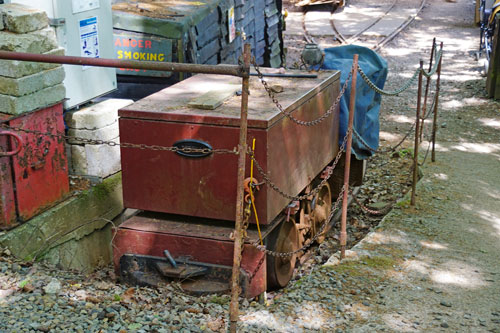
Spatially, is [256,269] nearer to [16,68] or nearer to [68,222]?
[68,222]

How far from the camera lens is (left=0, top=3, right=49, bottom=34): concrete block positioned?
17.4ft

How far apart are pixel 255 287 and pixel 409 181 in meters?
3.77

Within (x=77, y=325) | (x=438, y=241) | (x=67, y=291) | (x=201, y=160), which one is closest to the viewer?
(x=77, y=325)

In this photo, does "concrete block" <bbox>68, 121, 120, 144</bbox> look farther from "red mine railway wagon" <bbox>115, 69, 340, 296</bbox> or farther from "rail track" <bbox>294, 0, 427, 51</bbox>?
"rail track" <bbox>294, 0, 427, 51</bbox>

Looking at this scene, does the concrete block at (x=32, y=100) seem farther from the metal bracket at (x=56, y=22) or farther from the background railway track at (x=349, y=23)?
the background railway track at (x=349, y=23)

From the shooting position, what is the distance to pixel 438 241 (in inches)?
242

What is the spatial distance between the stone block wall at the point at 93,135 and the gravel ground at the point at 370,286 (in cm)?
98

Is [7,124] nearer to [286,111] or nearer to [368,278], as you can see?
[286,111]

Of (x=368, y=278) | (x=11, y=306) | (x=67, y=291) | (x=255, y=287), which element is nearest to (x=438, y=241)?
(x=368, y=278)

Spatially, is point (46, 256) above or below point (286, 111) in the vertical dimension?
below

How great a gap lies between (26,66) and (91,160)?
1.29m

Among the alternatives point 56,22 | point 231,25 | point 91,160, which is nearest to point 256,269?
point 91,160

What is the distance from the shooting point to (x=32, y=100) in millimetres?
5465

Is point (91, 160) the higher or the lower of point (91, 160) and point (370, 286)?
the higher
